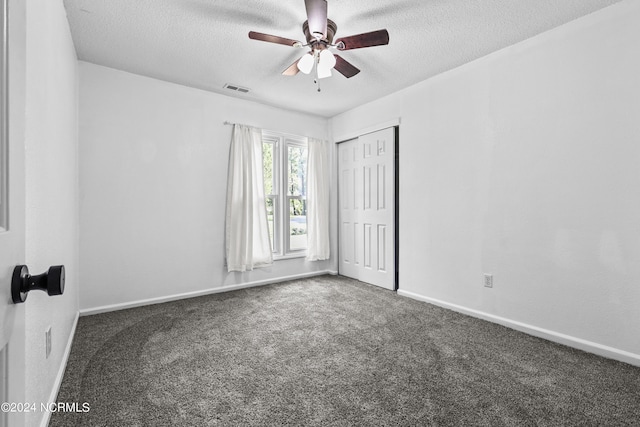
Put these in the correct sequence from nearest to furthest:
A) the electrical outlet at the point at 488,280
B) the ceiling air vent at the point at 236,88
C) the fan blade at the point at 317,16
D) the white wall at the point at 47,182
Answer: the white wall at the point at 47,182 → the fan blade at the point at 317,16 → the electrical outlet at the point at 488,280 → the ceiling air vent at the point at 236,88

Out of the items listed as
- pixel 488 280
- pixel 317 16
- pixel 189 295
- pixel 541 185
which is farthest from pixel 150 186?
pixel 541 185

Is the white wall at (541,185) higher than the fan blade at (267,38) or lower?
lower

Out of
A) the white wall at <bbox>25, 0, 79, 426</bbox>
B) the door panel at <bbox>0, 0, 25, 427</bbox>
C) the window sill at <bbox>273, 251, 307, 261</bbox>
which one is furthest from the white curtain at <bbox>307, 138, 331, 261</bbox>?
the door panel at <bbox>0, 0, 25, 427</bbox>

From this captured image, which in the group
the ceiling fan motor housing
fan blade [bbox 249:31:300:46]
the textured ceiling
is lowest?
fan blade [bbox 249:31:300:46]

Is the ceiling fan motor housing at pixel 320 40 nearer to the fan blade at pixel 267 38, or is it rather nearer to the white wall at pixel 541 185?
the fan blade at pixel 267 38

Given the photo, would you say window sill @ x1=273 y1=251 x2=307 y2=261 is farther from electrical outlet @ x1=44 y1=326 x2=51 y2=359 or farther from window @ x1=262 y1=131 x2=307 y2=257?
electrical outlet @ x1=44 y1=326 x2=51 y2=359

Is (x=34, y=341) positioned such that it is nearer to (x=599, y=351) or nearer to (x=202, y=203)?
(x=202, y=203)

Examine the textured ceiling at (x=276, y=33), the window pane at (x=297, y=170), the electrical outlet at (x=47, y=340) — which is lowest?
the electrical outlet at (x=47, y=340)

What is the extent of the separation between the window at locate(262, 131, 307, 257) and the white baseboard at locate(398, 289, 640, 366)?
2.21m

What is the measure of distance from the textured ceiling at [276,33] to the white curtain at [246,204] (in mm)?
766

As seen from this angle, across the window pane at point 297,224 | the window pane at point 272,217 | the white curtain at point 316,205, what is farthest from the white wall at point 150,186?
the white curtain at point 316,205

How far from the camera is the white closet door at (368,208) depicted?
396 centimetres

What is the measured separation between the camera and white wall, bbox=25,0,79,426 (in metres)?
1.36

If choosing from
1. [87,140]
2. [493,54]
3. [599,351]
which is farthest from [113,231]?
[599,351]
